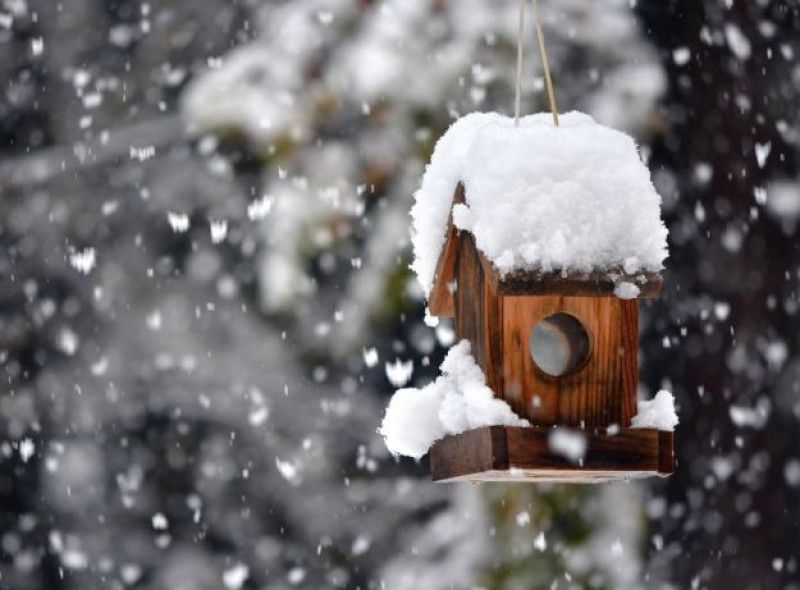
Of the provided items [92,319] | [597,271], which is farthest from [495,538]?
[597,271]

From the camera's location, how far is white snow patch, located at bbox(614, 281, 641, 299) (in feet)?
5.86

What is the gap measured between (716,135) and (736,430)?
49.4 inches

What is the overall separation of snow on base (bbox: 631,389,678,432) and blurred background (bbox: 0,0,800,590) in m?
2.51

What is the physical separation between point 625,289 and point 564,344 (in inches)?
8.6

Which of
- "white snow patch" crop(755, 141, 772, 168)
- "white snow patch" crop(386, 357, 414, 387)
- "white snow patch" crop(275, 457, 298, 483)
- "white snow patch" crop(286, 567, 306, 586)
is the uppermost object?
"white snow patch" crop(755, 141, 772, 168)

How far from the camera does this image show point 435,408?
78.7 inches

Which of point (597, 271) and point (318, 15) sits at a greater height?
point (318, 15)

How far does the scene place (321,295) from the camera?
4617 mm

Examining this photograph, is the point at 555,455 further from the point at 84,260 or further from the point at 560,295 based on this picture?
the point at 84,260

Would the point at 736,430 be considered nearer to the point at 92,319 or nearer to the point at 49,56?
the point at 92,319

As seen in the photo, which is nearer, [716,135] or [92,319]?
[92,319]

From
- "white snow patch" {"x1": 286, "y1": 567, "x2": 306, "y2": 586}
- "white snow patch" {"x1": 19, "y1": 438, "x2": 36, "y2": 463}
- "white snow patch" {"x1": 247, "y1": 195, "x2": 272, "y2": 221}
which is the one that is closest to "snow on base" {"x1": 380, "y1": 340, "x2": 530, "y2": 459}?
"white snow patch" {"x1": 286, "y1": 567, "x2": 306, "y2": 586}

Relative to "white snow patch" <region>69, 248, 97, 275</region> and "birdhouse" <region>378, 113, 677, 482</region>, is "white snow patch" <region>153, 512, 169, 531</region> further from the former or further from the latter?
"birdhouse" <region>378, 113, 677, 482</region>

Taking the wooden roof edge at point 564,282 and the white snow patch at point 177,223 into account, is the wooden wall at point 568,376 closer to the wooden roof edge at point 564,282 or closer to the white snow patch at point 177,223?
the wooden roof edge at point 564,282
